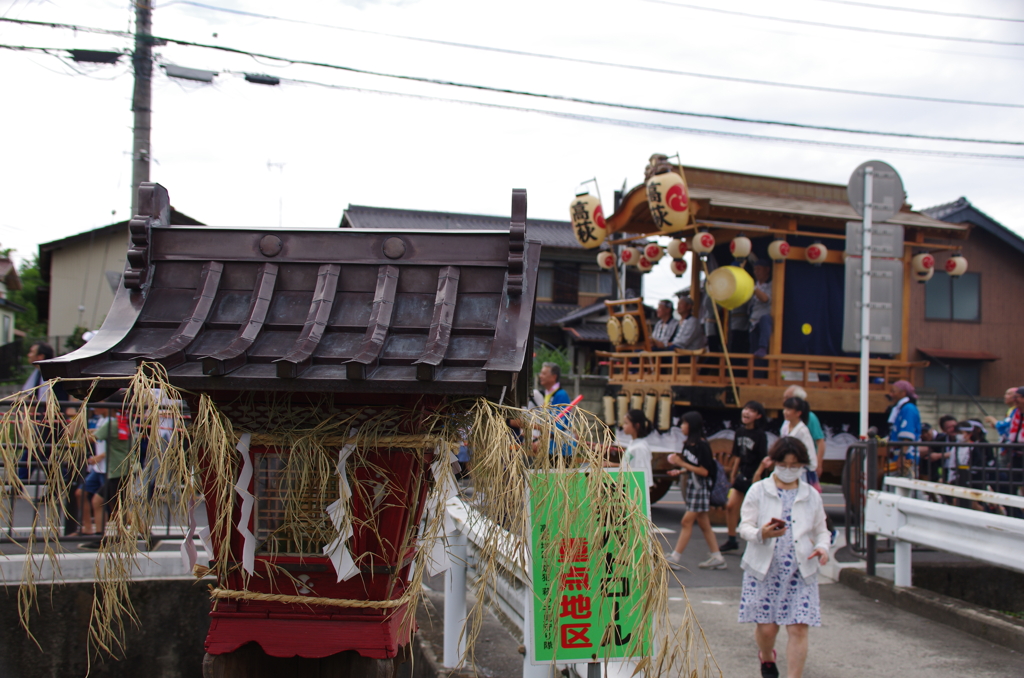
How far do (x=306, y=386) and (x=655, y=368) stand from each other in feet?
34.2

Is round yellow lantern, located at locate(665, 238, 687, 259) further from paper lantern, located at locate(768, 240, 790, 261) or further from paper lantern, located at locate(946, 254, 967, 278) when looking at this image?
paper lantern, located at locate(946, 254, 967, 278)

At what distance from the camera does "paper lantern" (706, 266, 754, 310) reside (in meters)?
11.3

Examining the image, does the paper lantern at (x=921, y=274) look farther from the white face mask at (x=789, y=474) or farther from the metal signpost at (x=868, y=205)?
the white face mask at (x=789, y=474)

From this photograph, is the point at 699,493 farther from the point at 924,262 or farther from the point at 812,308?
the point at 924,262

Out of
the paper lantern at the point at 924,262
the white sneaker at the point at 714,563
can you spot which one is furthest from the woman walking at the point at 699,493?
the paper lantern at the point at 924,262

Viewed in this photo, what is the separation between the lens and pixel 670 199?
11.3 m

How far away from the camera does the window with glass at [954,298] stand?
22.3 m

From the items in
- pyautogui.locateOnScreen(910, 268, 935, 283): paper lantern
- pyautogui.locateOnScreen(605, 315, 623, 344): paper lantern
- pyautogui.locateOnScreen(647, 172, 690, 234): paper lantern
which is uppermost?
pyautogui.locateOnScreen(647, 172, 690, 234): paper lantern

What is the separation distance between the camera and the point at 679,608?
6.07 meters

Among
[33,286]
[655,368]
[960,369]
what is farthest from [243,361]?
[33,286]

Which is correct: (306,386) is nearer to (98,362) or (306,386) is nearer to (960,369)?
(98,362)

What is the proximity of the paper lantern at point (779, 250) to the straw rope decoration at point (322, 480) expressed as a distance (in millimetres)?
10466

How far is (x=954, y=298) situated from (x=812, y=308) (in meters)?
12.8

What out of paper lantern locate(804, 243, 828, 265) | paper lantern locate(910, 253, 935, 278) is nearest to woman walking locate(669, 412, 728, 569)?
paper lantern locate(804, 243, 828, 265)
